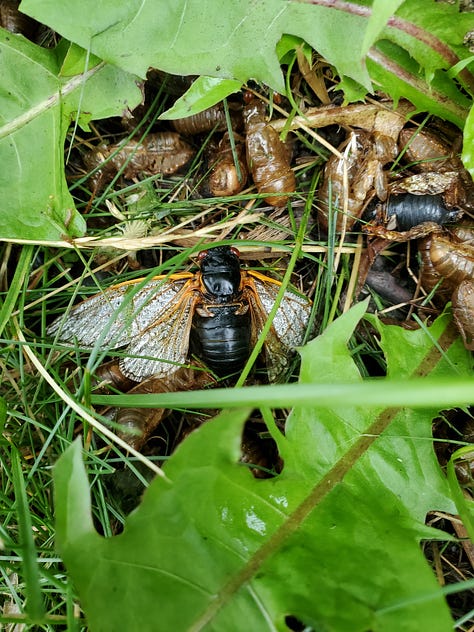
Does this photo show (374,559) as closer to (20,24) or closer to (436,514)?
(436,514)

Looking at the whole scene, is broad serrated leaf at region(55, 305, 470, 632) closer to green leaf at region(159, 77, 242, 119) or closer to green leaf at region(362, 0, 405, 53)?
green leaf at region(362, 0, 405, 53)

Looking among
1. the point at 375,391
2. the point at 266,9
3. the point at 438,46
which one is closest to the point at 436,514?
the point at 375,391

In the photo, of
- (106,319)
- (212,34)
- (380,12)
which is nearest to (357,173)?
(212,34)

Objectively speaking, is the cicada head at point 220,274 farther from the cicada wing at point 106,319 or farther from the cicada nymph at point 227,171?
the cicada nymph at point 227,171

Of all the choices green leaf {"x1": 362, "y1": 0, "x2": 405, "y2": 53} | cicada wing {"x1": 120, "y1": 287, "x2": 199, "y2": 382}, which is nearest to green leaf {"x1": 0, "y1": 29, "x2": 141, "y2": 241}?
cicada wing {"x1": 120, "y1": 287, "x2": 199, "y2": 382}

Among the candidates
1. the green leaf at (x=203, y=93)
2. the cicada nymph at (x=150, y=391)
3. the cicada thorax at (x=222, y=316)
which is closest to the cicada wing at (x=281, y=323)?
the cicada thorax at (x=222, y=316)
